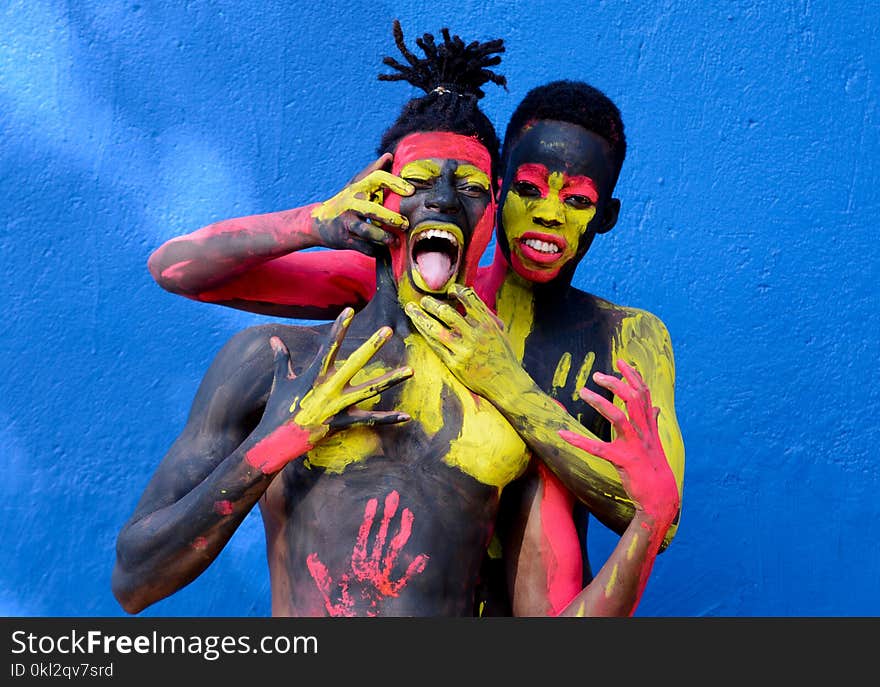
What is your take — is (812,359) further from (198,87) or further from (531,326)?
(198,87)

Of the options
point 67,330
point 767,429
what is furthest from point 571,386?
point 67,330

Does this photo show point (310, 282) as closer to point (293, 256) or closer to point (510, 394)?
point (293, 256)

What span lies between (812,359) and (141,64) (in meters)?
1.36

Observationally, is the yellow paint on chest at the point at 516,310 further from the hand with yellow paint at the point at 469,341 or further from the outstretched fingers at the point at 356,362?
the outstretched fingers at the point at 356,362

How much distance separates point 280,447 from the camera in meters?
1.75

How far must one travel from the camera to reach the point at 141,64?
8.84 ft

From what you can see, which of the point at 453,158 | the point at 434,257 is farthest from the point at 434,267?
the point at 453,158

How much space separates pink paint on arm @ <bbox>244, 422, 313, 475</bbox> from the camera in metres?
1.75

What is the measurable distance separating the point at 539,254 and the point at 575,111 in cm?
20

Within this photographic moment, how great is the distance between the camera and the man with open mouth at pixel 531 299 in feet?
6.10

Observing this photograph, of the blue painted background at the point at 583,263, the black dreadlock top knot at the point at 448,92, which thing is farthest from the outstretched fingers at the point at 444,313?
the blue painted background at the point at 583,263

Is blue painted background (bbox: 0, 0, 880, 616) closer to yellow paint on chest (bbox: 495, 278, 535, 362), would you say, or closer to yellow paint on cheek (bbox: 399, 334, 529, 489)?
yellow paint on chest (bbox: 495, 278, 535, 362)
